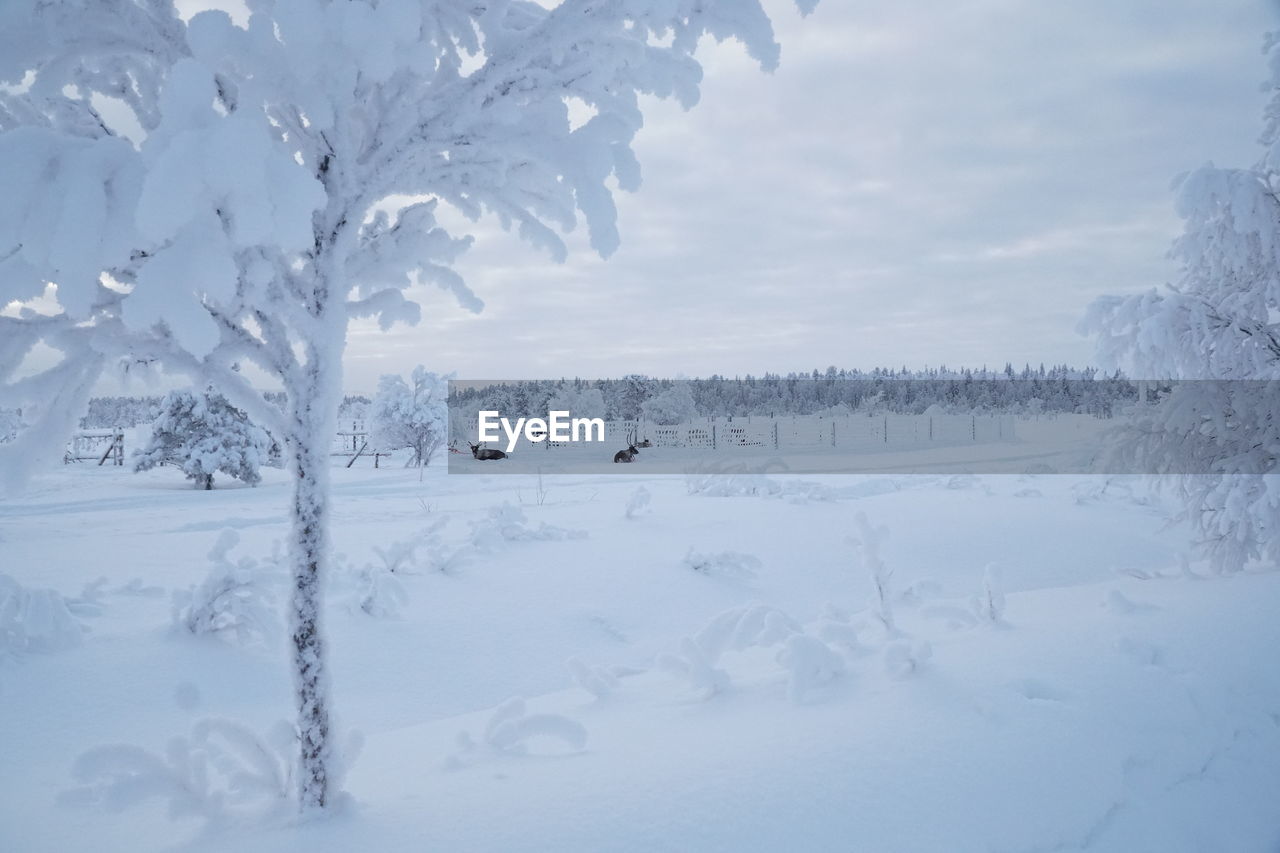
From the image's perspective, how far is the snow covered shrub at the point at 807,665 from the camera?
332 cm

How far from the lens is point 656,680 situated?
14.1 feet

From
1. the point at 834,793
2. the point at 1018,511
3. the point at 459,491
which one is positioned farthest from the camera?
the point at 459,491

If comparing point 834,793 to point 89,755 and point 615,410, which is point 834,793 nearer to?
point 89,755

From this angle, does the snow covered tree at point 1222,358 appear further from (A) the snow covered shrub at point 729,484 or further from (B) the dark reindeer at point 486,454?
(B) the dark reindeer at point 486,454

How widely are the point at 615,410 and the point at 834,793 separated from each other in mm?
60661

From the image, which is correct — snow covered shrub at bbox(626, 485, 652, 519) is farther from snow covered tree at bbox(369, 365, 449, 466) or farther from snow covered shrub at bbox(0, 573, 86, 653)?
snow covered tree at bbox(369, 365, 449, 466)

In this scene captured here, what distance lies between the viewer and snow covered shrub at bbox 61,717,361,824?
2.39 m

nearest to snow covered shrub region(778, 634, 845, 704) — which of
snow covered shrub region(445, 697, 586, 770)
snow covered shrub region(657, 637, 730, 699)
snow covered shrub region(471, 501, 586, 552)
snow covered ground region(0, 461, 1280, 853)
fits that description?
snow covered ground region(0, 461, 1280, 853)

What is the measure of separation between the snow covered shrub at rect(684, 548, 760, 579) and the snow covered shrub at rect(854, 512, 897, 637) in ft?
11.6

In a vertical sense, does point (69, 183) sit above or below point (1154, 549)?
above

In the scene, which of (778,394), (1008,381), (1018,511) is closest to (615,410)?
(778,394)

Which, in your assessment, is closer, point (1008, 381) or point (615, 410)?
point (615, 410)

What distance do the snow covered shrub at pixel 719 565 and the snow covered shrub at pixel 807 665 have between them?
474 centimetres

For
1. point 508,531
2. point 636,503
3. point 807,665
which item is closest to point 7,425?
point 508,531
